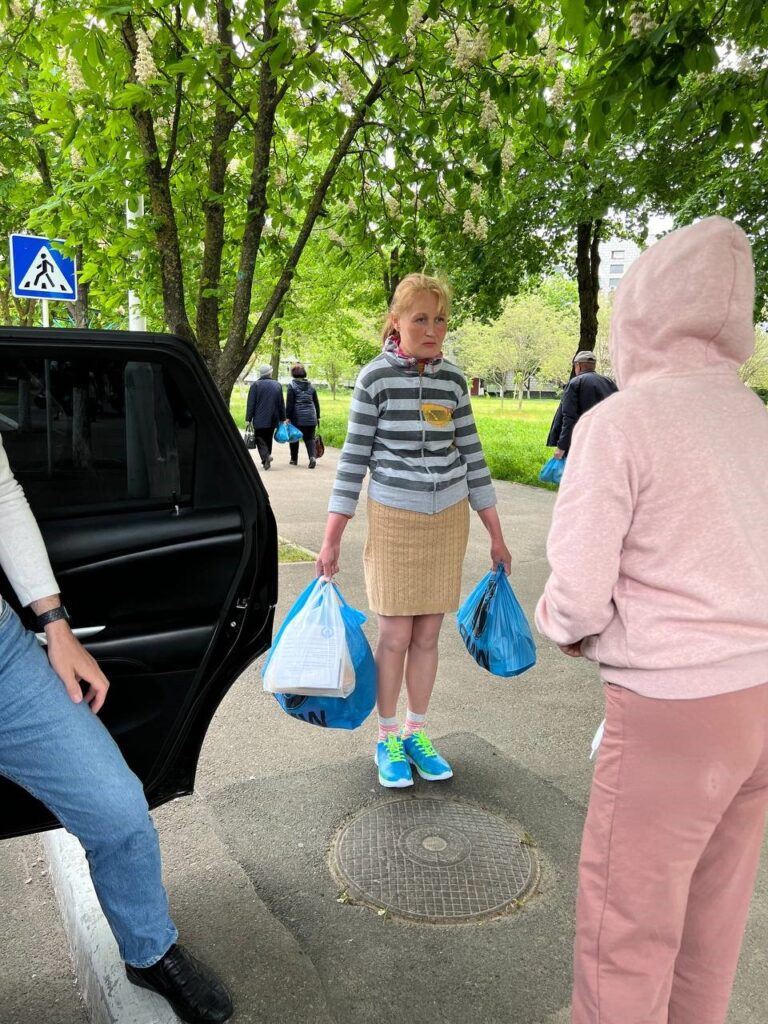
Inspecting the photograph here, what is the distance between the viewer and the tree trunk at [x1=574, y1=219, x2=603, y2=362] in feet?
45.0

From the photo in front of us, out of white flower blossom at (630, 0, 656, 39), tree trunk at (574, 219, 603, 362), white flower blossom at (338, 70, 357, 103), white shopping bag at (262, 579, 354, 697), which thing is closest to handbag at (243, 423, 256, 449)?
tree trunk at (574, 219, 603, 362)

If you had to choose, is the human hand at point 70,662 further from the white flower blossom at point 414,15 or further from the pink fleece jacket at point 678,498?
the white flower blossom at point 414,15

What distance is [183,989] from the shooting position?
194 centimetres

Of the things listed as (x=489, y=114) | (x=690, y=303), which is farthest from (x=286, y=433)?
(x=690, y=303)

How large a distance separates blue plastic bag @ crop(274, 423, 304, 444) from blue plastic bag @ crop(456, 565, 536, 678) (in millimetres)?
10879

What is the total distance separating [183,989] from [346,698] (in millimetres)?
1180

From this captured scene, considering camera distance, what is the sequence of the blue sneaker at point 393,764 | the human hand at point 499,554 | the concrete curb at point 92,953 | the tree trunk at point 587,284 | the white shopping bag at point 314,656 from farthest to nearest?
the tree trunk at point 587,284 < the human hand at point 499,554 < the blue sneaker at point 393,764 < the white shopping bag at point 314,656 < the concrete curb at point 92,953

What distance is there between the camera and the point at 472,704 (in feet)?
13.3

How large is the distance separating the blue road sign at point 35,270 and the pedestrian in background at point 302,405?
18.2ft

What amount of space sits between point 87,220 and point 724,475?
5203 millimetres

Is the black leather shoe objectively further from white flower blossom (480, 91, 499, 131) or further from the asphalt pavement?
white flower blossom (480, 91, 499, 131)

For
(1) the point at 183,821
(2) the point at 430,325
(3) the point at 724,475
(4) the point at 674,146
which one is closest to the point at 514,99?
(2) the point at 430,325

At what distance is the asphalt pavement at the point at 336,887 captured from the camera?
2084mm

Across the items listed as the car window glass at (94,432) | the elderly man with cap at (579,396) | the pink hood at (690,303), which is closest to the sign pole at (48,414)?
the car window glass at (94,432)
